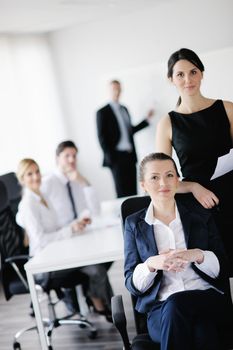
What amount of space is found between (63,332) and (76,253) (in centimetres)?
109

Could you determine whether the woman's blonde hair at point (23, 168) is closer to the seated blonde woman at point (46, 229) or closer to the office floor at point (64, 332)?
the seated blonde woman at point (46, 229)

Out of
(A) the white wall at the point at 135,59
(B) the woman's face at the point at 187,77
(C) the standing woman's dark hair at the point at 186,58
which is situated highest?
(A) the white wall at the point at 135,59

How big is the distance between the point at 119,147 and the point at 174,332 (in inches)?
147

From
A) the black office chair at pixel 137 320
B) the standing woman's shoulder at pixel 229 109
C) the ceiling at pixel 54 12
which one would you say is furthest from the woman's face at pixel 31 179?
the standing woman's shoulder at pixel 229 109

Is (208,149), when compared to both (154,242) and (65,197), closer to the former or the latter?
(154,242)

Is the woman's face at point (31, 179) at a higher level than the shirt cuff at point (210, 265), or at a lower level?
higher

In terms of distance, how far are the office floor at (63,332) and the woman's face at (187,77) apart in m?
1.76

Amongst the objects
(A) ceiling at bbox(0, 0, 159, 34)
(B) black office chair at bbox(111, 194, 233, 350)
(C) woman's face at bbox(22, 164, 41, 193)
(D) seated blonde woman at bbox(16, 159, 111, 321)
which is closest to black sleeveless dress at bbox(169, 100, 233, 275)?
(B) black office chair at bbox(111, 194, 233, 350)

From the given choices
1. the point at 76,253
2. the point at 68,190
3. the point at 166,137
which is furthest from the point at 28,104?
the point at 166,137

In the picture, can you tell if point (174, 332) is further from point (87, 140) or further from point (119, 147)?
point (87, 140)

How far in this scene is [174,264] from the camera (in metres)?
2.02

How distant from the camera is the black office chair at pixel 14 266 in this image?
3.20 meters

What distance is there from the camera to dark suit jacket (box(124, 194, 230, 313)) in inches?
84.3

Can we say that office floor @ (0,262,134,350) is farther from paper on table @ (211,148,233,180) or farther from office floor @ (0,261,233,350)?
paper on table @ (211,148,233,180)
